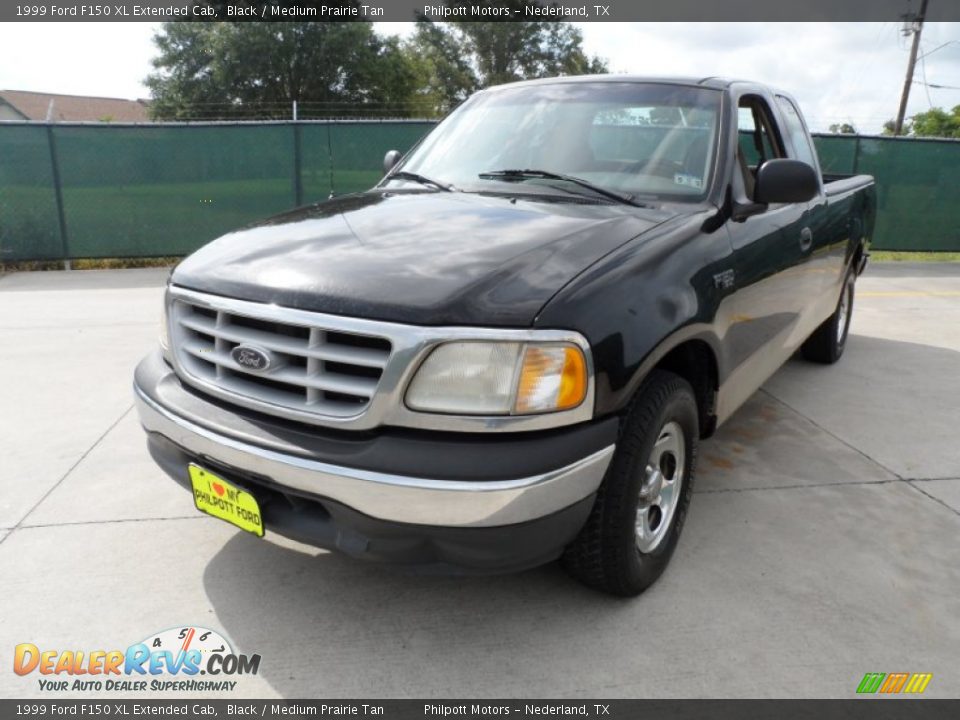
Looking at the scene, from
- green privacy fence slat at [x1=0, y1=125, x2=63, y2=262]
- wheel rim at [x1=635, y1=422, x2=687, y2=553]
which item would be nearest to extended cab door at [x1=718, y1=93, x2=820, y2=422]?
wheel rim at [x1=635, y1=422, x2=687, y2=553]

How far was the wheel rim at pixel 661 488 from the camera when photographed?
254 cm

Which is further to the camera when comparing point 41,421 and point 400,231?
point 41,421

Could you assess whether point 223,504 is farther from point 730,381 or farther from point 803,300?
point 803,300

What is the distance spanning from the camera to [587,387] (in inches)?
81.5

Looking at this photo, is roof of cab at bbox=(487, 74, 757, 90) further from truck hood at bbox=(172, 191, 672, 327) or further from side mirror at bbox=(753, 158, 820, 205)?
truck hood at bbox=(172, 191, 672, 327)

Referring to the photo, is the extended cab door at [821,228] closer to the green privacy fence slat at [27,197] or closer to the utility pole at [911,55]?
the green privacy fence slat at [27,197]

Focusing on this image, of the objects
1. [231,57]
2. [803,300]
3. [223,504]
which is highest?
[231,57]

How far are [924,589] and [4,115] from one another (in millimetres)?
54261

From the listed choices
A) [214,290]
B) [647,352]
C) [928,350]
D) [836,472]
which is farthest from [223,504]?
[928,350]

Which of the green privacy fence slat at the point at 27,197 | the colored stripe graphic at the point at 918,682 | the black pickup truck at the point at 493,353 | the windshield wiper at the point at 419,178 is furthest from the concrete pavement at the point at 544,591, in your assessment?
the green privacy fence slat at the point at 27,197

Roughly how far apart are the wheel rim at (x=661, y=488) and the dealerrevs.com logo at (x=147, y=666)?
1.33 m

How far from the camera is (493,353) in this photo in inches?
78.9

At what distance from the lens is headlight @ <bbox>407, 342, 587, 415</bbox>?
6.56 feet

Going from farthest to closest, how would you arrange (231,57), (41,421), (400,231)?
(231,57), (41,421), (400,231)
